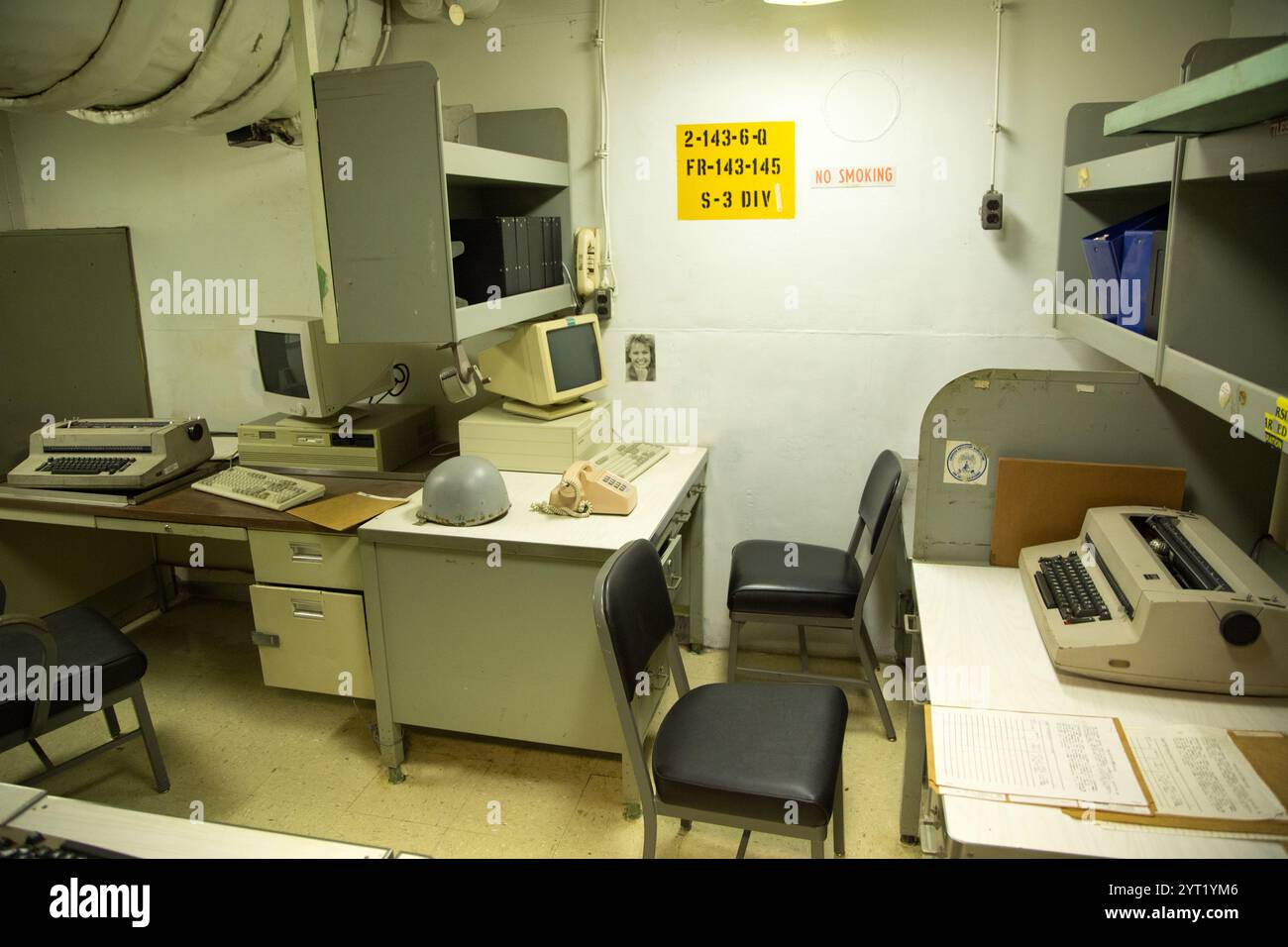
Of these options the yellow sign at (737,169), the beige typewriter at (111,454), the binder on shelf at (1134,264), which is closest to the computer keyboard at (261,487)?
the beige typewriter at (111,454)

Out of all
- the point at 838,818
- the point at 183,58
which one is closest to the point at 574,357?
the point at 183,58

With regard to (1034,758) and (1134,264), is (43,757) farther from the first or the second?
(1134,264)

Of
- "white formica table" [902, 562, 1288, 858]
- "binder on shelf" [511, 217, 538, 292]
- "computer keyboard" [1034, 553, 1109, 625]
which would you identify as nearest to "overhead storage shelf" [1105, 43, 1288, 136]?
"computer keyboard" [1034, 553, 1109, 625]

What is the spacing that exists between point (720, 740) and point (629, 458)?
123cm

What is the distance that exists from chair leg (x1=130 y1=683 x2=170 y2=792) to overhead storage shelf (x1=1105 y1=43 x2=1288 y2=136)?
114 inches

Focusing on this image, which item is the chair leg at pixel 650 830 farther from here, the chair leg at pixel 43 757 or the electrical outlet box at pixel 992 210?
the electrical outlet box at pixel 992 210

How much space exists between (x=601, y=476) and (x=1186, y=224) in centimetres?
157

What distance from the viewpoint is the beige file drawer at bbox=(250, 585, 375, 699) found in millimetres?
2584

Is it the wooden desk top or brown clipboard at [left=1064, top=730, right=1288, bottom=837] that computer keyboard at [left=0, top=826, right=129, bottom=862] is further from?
brown clipboard at [left=1064, top=730, right=1288, bottom=837]
